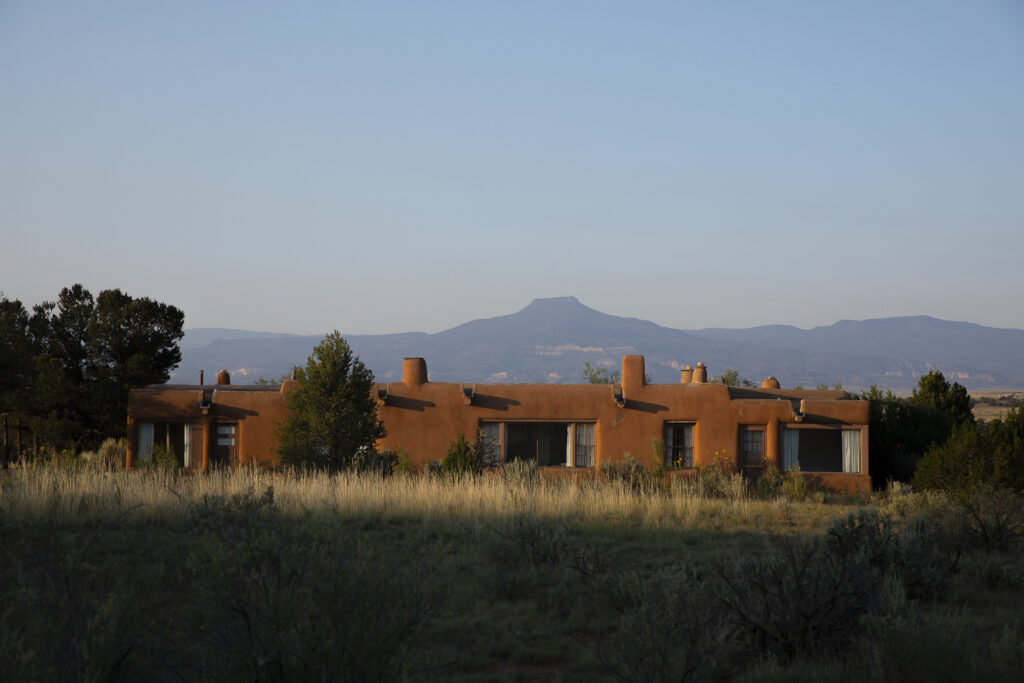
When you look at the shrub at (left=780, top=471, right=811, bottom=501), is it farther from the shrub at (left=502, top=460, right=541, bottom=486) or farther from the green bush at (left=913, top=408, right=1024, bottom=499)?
the shrub at (left=502, top=460, right=541, bottom=486)

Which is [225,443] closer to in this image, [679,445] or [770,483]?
[679,445]

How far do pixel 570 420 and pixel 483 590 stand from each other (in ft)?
46.5

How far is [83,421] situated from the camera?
27.1 meters

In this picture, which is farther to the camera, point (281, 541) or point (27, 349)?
point (27, 349)

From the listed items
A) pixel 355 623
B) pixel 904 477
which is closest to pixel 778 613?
pixel 355 623

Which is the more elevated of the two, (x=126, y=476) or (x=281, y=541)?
(x=281, y=541)

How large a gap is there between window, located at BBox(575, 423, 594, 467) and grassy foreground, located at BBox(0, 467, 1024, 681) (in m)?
8.51

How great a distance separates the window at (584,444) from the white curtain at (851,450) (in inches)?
261

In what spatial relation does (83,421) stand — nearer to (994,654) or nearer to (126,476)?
(126,476)

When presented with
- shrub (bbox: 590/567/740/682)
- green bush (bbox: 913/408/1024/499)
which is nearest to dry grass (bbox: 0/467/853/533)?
green bush (bbox: 913/408/1024/499)

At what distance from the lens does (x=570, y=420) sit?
912 inches

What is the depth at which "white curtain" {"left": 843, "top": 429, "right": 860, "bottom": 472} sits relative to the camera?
22.7m


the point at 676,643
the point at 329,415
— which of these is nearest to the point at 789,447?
the point at 329,415

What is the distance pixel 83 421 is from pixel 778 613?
83.5 ft
